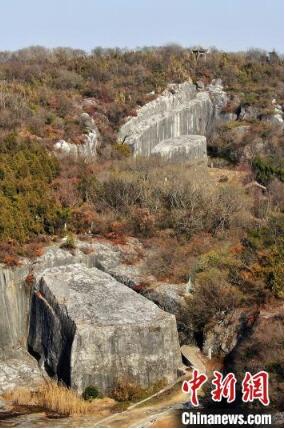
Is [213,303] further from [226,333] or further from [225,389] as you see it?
[225,389]

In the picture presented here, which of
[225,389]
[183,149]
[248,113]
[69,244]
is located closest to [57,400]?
[225,389]

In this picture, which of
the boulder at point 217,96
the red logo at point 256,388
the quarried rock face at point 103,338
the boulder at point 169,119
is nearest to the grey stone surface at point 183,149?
the boulder at point 169,119

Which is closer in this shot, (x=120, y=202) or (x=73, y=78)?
(x=120, y=202)

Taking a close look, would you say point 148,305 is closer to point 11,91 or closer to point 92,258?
point 92,258

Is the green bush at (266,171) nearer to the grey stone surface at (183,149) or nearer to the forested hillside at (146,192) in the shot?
the forested hillside at (146,192)

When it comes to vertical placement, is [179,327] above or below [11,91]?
below

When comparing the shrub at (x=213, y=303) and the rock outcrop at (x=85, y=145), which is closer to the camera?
the shrub at (x=213, y=303)

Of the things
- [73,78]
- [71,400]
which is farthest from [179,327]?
[73,78]
